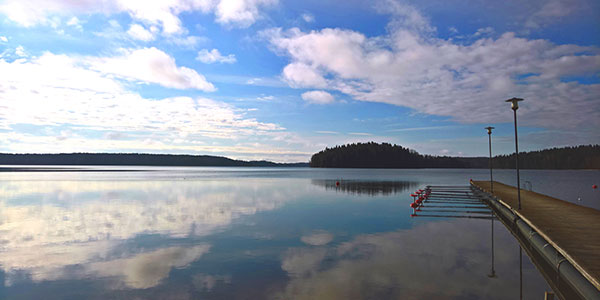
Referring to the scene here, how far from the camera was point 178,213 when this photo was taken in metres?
23.1

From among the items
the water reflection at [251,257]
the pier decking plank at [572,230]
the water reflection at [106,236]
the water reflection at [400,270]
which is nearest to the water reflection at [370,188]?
the water reflection at [106,236]

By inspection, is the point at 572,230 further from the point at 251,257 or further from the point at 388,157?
the point at 388,157

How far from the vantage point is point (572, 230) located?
41.9 feet

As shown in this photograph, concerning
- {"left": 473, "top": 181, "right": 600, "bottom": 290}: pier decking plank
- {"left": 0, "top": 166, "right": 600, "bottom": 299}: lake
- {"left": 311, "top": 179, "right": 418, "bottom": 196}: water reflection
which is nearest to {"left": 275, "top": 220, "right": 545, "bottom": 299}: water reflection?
{"left": 0, "top": 166, "right": 600, "bottom": 299}: lake

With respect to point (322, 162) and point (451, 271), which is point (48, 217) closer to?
point (451, 271)

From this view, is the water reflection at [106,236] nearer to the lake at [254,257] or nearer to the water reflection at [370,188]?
the lake at [254,257]

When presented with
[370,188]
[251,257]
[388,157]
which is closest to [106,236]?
[251,257]

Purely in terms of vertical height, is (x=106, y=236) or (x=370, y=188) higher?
(x=370, y=188)

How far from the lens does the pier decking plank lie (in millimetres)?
8750

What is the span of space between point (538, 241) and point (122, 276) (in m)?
14.2

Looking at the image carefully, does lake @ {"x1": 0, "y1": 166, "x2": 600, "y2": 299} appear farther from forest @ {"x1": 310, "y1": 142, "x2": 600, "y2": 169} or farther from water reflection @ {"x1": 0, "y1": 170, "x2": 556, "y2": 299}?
forest @ {"x1": 310, "y1": 142, "x2": 600, "y2": 169}

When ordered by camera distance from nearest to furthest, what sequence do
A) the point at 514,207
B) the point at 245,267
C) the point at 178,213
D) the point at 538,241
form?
the point at 245,267 → the point at 538,241 → the point at 514,207 → the point at 178,213

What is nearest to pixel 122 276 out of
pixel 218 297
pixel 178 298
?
pixel 178 298

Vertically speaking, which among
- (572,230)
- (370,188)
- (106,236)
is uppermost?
(572,230)
